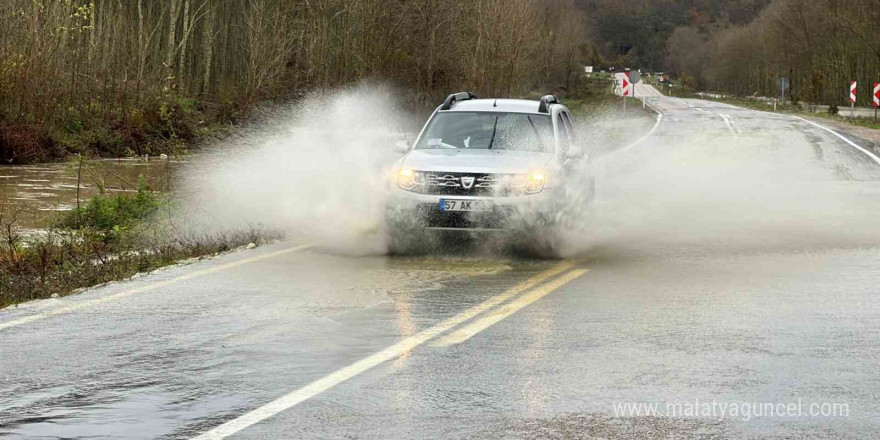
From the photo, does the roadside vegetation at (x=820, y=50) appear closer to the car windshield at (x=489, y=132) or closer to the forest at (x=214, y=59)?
the forest at (x=214, y=59)

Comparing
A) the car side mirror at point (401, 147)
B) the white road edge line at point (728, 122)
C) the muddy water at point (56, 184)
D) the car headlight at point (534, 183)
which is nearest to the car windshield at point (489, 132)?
the car side mirror at point (401, 147)

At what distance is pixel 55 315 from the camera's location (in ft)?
31.4

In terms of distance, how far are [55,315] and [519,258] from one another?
5.13m

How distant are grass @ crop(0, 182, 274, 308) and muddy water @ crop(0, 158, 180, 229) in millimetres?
498

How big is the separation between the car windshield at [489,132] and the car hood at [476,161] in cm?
32

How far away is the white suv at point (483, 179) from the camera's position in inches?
507

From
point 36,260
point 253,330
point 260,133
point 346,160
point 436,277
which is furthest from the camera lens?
point 260,133

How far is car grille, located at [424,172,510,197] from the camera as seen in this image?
1294cm

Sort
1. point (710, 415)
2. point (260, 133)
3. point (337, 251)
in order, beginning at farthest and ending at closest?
point (260, 133)
point (337, 251)
point (710, 415)

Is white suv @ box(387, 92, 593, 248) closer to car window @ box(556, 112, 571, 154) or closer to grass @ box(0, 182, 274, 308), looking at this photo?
car window @ box(556, 112, 571, 154)

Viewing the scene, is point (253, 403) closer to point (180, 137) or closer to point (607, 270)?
point (607, 270)

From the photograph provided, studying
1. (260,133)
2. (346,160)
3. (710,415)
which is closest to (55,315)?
(710,415)

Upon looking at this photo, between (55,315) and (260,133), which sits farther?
(260,133)

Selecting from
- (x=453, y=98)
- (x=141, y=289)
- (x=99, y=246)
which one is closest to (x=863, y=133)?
(x=453, y=98)
